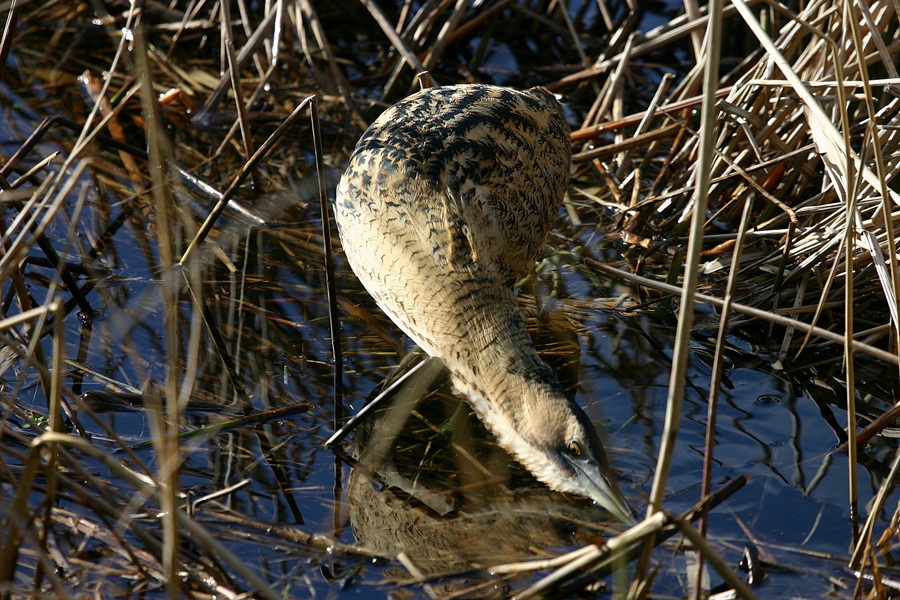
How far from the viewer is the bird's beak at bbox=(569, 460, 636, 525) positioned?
328 centimetres

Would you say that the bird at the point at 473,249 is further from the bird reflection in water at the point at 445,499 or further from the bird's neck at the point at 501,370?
the bird reflection in water at the point at 445,499

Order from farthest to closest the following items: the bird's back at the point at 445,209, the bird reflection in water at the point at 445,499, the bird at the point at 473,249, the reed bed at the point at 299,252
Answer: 1. the bird's back at the point at 445,209
2. the bird at the point at 473,249
3. the bird reflection in water at the point at 445,499
4. the reed bed at the point at 299,252

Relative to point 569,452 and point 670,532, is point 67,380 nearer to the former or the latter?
point 569,452

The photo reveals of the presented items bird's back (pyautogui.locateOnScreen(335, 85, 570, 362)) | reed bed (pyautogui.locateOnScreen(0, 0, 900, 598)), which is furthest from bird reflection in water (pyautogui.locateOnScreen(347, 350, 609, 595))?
bird's back (pyautogui.locateOnScreen(335, 85, 570, 362))

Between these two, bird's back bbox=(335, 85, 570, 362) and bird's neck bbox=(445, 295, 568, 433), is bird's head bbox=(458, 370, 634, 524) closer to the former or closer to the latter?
bird's neck bbox=(445, 295, 568, 433)

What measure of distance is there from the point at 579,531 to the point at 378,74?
169 inches

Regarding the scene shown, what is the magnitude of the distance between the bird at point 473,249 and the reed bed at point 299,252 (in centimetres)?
31

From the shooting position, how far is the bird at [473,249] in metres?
3.41

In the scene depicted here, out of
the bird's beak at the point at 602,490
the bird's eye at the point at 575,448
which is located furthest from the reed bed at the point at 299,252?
the bird's eye at the point at 575,448

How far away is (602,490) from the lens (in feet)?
10.8

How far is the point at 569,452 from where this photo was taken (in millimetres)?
3342

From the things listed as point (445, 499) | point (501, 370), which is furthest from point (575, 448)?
point (445, 499)

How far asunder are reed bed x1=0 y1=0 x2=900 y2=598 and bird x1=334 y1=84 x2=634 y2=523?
1.00ft

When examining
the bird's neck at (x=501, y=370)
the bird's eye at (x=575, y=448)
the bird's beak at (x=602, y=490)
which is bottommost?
the bird's beak at (x=602, y=490)
